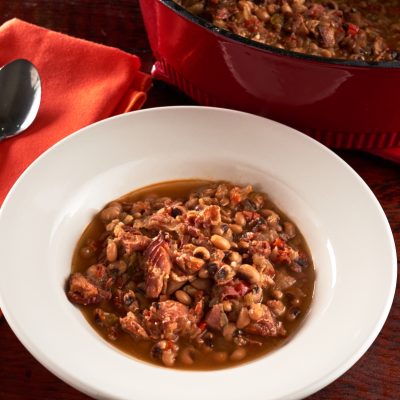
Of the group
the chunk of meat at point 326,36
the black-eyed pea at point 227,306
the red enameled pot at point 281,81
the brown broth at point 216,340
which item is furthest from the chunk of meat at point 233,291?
the chunk of meat at point 326,36

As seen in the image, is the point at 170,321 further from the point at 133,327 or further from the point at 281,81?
the point at 281,81

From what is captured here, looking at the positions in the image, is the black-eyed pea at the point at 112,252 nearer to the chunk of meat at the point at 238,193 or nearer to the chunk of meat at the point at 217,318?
the chunk of meat at the point at 217,318

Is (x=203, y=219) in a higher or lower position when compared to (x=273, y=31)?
lower

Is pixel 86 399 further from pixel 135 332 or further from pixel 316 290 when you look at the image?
pixel 316 290

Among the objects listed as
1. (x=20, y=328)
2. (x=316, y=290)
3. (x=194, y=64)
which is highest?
(x=194, y=64)

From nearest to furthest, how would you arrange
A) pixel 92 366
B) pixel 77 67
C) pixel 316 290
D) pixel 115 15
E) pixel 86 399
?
pixel 92 366
pixel 86 399
pixel 316 290
pixel 77 67
pixel 115 15

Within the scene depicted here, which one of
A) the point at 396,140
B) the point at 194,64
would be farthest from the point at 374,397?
the point at 194,64

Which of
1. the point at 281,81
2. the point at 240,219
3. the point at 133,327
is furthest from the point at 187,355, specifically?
the point at 281,81
